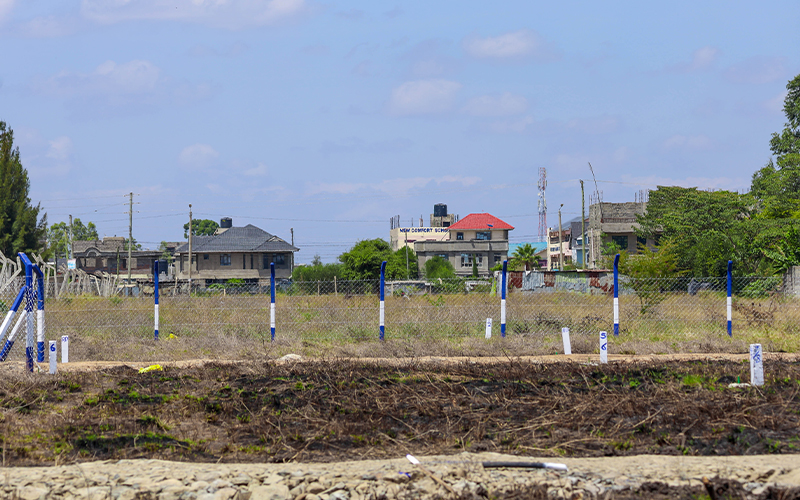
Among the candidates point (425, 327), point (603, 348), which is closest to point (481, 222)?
point (425, 327)

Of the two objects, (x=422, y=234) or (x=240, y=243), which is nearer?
(x=240, y=243)

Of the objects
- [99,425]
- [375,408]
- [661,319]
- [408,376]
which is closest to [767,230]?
[661,319]

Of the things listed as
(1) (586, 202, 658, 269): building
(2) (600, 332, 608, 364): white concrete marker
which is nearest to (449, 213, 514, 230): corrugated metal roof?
(1) (586, 202, 658, 269): building

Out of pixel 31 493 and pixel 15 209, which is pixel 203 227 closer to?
pixel 15 209

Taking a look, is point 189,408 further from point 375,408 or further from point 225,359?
point 225,359

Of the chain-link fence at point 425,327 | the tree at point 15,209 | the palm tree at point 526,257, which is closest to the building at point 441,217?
the palm tree at point 526,257

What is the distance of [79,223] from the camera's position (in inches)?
4131

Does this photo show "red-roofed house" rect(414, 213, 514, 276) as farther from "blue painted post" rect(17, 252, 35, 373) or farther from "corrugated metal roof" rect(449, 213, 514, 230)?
"blue painted post" rect(17, 252, 35, 373)

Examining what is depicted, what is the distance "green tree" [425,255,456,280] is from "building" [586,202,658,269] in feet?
37.8

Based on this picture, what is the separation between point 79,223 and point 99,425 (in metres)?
106

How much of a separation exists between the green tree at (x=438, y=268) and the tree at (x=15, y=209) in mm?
28678

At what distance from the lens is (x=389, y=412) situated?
26.9 ft

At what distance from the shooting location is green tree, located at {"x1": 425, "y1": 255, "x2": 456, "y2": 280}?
5997cm

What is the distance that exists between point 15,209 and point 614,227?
146 feet
